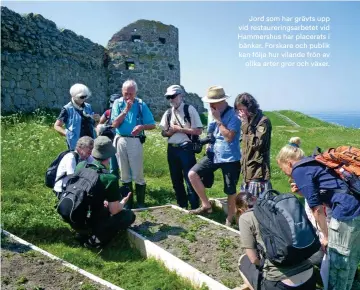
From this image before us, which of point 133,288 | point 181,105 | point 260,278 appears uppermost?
point 181,105

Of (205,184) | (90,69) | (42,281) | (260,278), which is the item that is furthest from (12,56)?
(260,278)

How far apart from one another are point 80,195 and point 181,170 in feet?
7.94

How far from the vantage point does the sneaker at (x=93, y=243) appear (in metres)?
5.36

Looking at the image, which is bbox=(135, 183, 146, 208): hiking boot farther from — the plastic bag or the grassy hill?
the plastic bag

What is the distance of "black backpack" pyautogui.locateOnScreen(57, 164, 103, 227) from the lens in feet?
16.3

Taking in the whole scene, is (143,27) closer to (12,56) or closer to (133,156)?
(12,56)

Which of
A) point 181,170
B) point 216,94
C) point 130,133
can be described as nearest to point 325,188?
point 216,94

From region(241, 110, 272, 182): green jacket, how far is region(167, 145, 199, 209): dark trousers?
4.38ft

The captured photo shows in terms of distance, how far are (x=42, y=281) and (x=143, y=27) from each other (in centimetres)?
2020

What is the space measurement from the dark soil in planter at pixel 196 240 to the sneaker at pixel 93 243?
64 centimetres

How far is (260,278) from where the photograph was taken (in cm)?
388

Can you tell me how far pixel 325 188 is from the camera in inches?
158

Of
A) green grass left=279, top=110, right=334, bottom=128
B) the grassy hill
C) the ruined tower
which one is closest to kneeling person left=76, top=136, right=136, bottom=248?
the grassy hill

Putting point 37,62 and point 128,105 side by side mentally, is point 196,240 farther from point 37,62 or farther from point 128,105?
point 37,62
